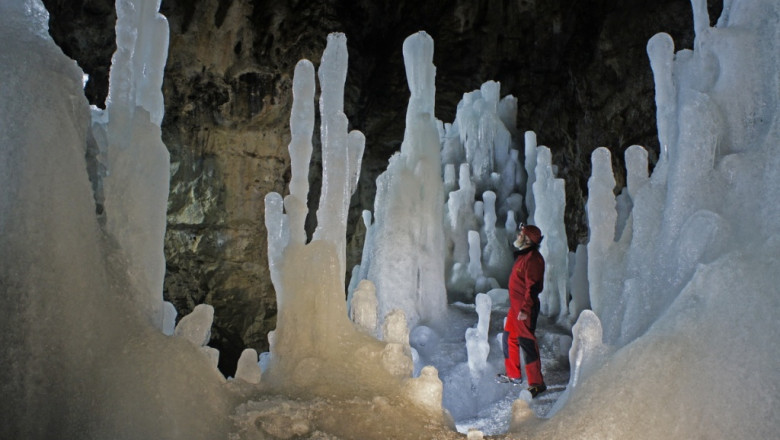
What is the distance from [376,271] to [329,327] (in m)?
4.02

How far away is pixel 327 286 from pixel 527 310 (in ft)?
8.20

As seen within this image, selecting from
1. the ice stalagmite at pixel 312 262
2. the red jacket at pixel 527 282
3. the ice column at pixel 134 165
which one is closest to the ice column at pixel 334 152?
the ice stalagmite at pixel 312 262

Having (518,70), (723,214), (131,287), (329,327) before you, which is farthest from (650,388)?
(518,70)

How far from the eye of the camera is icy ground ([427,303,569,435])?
20.4 feet

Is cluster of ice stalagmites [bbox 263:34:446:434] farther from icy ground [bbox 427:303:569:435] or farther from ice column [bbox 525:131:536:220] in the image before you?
ice column [bbox 525:131:536:220]

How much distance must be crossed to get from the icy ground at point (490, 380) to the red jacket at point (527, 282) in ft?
2.88

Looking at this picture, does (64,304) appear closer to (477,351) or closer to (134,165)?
(134,165)

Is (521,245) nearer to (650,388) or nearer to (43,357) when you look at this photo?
(650,388)

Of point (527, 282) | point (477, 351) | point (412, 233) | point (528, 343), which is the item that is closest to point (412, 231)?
point (412, 233)

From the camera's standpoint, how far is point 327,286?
15.6ft

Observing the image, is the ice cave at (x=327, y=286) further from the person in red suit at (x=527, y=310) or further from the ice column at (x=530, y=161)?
the ice column at (x=530, y=161)

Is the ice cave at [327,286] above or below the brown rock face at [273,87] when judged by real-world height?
below

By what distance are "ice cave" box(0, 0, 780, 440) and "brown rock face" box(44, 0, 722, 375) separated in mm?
10161

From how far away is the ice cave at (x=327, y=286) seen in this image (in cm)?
322
